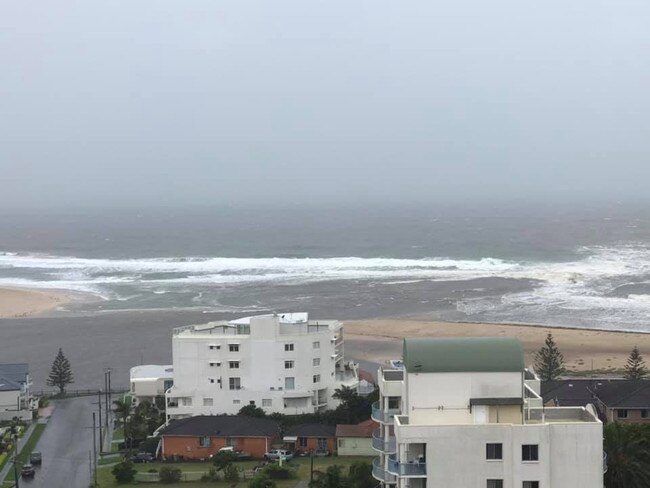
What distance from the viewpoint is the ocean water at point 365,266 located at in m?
65.9

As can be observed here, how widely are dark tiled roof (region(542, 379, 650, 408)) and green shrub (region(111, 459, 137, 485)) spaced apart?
13818 mm

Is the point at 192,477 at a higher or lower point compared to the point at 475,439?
lower

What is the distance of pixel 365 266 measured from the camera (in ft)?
312

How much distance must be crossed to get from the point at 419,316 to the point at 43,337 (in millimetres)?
23300

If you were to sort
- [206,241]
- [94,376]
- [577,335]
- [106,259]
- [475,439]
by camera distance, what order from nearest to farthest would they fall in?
[475,439]
[94,376]
[577,335]
[106,259]
[206,241]

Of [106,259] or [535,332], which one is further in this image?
[106,259]

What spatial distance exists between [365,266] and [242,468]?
6663 centimetres

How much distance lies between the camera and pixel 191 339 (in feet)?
116

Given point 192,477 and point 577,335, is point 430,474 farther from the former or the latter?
point 577,335

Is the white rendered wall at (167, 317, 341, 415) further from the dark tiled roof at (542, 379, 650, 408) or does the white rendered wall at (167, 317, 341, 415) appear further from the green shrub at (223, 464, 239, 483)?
the dark tiled roof at (542, 379, 650, 408)

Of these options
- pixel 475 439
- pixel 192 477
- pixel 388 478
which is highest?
pixel 475 439

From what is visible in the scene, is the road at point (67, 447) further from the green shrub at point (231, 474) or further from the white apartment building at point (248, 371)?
the green shrub at point (231, 474)

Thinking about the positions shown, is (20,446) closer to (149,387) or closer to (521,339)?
(149,387)

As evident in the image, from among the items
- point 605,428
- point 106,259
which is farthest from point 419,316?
point 106,259
